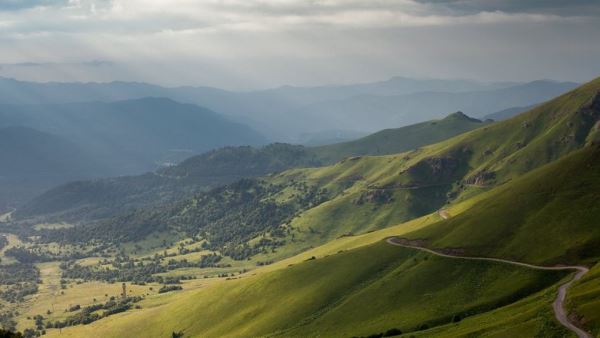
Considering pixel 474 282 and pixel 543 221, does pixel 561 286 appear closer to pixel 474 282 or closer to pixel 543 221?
pixel 474 282

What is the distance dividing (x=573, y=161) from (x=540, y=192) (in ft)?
55.9

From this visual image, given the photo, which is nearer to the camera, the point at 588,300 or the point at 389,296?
the point at 588,300

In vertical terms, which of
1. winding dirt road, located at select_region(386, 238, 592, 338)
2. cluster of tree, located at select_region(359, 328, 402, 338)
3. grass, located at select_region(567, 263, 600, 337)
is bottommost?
cluster of tree, located at select_region(359, 328, 402, 338)

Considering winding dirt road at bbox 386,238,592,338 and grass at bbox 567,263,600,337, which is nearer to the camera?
grass at bbox 567,263,600,337

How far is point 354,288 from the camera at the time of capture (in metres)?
181

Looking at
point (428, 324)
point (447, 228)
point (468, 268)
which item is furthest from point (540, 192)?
point (428, 324)

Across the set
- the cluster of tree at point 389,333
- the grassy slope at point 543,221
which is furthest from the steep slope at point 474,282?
the cluster of tree at point 389,333

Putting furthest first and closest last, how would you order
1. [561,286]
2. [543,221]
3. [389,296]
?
[543,221] → [389,296] → [561,286]

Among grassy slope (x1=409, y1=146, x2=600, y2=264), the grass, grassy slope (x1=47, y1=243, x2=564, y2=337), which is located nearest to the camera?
the grass

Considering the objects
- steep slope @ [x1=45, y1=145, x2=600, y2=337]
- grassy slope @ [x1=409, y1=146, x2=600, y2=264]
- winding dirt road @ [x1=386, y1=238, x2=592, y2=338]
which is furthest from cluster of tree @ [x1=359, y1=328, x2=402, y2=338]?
grassy slope @ [x1=409, y1=146, x2=600, y2=264]

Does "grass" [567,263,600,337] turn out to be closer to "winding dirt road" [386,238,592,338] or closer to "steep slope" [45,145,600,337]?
"steep slope" [45,145,600,337]

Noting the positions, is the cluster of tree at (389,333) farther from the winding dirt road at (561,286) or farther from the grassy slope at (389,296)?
the winding dirt road at (561,286)

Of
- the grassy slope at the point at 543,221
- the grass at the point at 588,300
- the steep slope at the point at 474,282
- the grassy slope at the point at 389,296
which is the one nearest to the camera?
the grass at the point at 588,300

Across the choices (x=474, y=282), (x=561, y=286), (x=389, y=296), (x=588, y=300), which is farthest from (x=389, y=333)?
(x=588, y=300)
